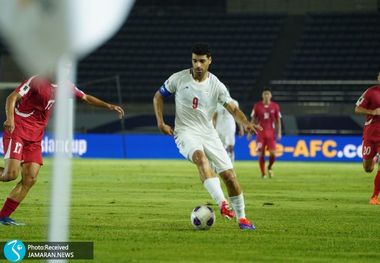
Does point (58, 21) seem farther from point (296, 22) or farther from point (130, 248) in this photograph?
point (296, 22)

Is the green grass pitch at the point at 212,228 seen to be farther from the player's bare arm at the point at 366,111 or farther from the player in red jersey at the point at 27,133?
the player's bare arm at the point at 366,111

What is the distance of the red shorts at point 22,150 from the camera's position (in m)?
11.2

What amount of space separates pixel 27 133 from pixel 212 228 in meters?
2.37

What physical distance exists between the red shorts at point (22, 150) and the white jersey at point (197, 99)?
1.72 metres

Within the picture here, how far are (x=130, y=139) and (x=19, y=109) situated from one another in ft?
92.0


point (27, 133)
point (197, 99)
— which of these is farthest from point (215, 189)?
point (27, 133)

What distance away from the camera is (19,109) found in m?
11.4

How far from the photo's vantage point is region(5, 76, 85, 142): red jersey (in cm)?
1122

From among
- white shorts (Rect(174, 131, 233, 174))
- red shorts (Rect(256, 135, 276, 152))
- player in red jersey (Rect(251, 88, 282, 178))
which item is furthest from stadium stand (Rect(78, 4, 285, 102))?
white shorts (Rect(174, 131, 233, 174))

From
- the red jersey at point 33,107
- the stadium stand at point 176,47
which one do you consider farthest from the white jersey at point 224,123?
the red jersey at point 33,107

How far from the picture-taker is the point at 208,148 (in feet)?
38.0

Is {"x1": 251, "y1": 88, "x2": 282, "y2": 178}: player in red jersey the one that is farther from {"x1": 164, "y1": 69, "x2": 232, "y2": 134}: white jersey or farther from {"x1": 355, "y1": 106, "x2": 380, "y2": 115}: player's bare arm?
{"x1": 164, "y1": 69, "x2": 232, "y2": 134}: white jersey

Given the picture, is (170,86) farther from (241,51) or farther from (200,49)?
(241,51)

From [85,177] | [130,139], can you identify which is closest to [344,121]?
[130,139]
